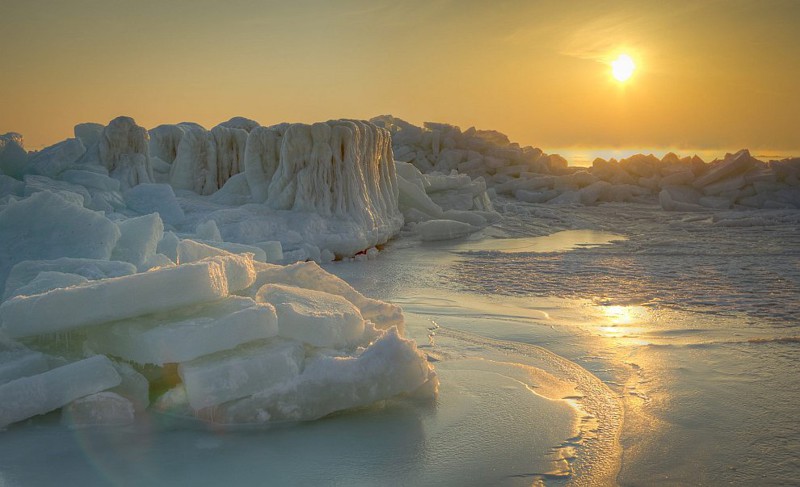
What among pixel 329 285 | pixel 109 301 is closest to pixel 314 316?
pixel 329 285

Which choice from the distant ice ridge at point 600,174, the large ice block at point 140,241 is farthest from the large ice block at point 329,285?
the distant ice ridge at point 600,174

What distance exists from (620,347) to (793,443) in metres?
1.31

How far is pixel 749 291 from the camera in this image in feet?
17.9

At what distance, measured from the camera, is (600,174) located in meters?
18.3

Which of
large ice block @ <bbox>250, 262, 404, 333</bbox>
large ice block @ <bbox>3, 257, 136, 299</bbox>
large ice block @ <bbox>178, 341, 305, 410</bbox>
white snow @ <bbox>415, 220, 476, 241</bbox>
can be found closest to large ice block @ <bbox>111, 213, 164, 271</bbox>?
large ice block @ <bbox>3, 257, 136, 299</bbox>

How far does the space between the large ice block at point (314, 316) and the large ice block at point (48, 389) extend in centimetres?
76

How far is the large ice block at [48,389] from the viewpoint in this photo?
2.51 meters

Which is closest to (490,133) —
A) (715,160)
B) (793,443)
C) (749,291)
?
(715,160)

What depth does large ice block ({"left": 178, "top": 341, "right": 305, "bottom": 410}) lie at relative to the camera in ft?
8.23

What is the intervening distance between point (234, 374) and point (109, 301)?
611 millimetres

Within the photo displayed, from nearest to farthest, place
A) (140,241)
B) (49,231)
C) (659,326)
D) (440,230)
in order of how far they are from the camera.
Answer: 1. (659,326)
2. (140,241)
3. (49,231)
4. (440,230)

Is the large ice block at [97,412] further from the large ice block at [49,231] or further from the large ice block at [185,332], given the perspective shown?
the large ice block at [49,231]

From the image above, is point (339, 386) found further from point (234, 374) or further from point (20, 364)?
point (20, 364)

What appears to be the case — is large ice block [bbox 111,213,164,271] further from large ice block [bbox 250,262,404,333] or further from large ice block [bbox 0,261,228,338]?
large ice block [bbox 0,261,228,338]
